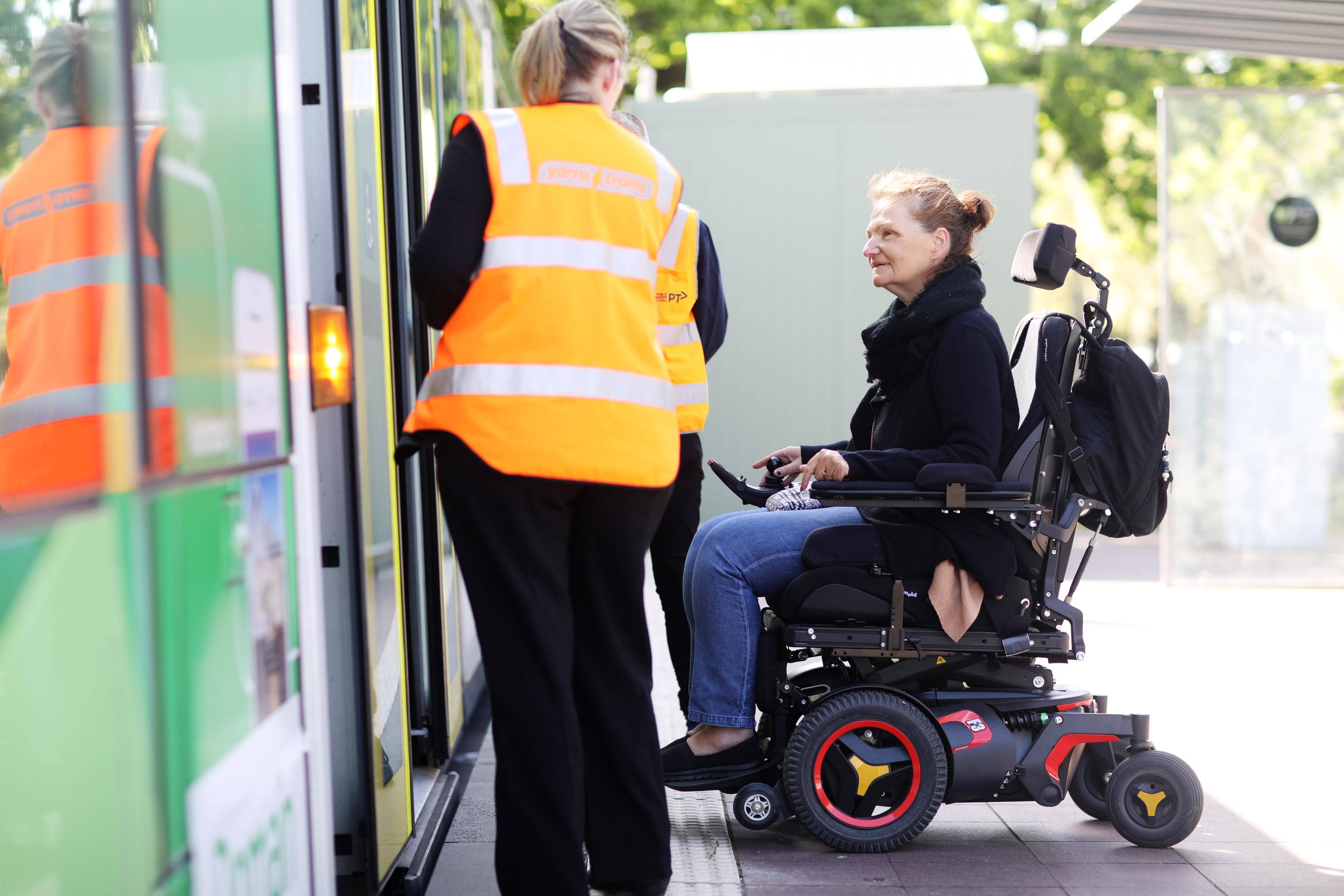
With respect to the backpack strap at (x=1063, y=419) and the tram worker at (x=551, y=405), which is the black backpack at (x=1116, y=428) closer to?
the backpack strap at (x=1063, y=419)

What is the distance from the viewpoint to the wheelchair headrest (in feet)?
10.8

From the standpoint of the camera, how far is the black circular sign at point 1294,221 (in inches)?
323

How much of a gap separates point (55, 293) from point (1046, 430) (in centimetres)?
225

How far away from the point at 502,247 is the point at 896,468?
1.26 metres

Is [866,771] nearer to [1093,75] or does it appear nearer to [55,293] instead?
[55,293]

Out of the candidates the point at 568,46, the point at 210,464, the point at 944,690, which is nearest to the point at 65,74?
the point at 568,46

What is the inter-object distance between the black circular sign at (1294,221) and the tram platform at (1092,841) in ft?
13.1

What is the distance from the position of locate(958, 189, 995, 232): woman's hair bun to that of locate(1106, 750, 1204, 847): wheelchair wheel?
141cm

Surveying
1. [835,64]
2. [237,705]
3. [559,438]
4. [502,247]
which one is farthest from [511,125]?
[835,64]

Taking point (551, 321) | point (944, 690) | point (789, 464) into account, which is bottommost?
point (944, 690)

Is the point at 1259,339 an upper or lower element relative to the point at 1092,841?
upper

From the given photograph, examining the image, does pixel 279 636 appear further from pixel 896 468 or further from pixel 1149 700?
pixel 1149 700

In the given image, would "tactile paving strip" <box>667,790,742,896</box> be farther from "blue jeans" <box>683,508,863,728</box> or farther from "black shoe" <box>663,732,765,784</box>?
"blue jeans" <box>683,508,863,728</box>

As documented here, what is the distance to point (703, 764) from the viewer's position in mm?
3334
